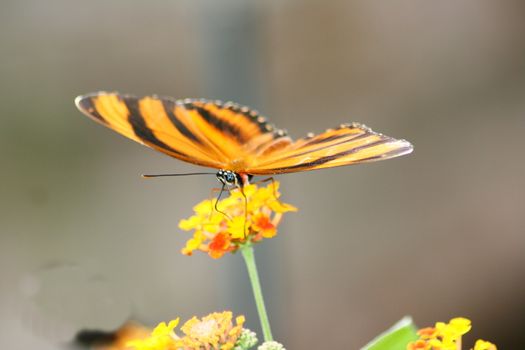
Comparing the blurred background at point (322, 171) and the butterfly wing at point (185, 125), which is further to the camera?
the blurred background at point (322, 171)

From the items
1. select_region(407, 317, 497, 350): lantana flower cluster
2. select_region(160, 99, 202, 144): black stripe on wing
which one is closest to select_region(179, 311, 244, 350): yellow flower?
select_region(407, 317, 497, 350): lantana flower cluster

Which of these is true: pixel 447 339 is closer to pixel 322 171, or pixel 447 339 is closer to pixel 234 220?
pixel 234 220

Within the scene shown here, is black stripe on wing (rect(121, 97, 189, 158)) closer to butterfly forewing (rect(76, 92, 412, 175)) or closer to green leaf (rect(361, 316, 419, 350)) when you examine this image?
butterfly forewing (rect(76, 92, 412, 175))

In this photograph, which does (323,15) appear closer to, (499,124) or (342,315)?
(499,124)

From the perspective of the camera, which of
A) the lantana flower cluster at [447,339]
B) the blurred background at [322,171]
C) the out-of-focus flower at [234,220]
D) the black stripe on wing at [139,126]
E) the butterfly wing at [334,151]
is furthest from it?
the blurred background at [322,171]

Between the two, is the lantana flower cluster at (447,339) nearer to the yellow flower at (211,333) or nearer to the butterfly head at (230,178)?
the yellow flower at (211,333)

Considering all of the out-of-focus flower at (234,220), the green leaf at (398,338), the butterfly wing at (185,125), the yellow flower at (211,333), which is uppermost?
the butterfly wing at (185,125)

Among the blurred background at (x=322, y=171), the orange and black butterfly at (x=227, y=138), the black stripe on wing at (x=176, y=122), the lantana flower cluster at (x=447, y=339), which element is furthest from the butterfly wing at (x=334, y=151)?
the blurred background at (x=322, y=171)
